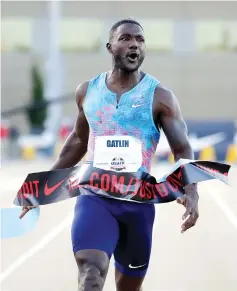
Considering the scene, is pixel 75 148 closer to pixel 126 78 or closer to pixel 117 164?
pixel 117 164

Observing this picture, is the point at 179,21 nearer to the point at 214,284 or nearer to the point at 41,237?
the point at 41,237

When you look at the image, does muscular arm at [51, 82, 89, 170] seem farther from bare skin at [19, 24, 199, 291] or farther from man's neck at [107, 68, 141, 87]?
man's neck at [107, 68, 141, 87]

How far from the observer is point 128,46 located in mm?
5273

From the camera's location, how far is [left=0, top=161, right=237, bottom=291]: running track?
8844mm

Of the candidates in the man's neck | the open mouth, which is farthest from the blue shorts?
the open mouth

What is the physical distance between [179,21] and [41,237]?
44791 millimetres

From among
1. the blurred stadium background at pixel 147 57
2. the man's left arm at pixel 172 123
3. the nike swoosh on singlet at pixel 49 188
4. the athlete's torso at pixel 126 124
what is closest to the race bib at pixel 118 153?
the athlete's torso at pixel 126 124

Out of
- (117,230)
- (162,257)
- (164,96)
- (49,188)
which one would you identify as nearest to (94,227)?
(117,230)

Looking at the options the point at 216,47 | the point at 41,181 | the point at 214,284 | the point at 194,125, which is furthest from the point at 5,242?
the point at 216,47

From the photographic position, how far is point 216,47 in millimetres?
57531

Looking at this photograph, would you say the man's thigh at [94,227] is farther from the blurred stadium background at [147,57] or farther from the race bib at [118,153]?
the blurred stadium background at [147,57]

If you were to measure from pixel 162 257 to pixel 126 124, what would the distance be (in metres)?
5.59

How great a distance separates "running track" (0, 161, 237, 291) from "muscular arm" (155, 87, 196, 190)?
3424mm

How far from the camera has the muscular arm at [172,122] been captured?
529 cm
